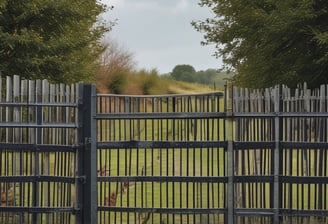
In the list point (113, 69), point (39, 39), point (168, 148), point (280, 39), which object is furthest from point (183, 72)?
point (168, 148)

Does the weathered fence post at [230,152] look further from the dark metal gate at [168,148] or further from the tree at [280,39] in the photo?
the tree at [280,39]

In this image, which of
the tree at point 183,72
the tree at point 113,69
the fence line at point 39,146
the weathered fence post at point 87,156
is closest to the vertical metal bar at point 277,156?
the weathered fence post at point 87,156

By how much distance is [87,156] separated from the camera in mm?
6637

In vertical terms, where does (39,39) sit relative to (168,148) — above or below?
above

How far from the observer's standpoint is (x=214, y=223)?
6883 millimetres

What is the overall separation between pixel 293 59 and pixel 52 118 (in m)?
14.2

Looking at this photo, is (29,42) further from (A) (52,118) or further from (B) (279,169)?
(B) (279,169)

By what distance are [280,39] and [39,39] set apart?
25.3 ft

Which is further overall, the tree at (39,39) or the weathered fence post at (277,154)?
the tree at (39,39)

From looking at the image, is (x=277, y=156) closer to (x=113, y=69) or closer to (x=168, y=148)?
(x=168, y=148)

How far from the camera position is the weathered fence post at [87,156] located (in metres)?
6.61

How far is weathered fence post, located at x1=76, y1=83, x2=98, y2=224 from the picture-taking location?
661cm

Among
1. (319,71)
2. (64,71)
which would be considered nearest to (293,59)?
(319,71)

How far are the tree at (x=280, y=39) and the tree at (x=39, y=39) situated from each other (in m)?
5.64
